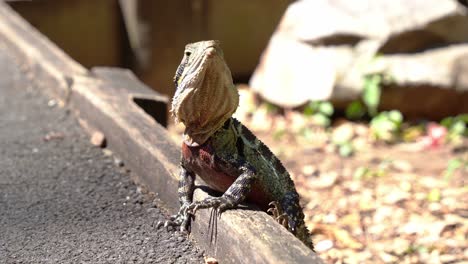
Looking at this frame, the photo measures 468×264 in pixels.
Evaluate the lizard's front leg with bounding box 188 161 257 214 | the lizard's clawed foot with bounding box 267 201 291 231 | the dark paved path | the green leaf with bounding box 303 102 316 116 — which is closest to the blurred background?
the green leaf with bounding box 303 102 316 116

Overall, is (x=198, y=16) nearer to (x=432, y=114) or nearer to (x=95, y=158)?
(x=432, y=114)

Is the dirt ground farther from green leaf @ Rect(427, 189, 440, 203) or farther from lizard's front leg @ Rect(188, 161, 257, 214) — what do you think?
lizard's front leg @ Rect(188, 161, 257, 214)

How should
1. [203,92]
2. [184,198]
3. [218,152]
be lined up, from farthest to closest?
[184,198]
[218,152]
[203,92]

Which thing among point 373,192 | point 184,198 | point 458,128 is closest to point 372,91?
point 458,128

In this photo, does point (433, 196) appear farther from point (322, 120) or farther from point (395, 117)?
point (322, 120)

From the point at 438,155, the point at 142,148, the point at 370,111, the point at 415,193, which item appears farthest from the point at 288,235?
the point at 370,111

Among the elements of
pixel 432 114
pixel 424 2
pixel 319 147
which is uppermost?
pixel 424 2

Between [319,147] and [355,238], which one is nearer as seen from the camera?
[355,238]
